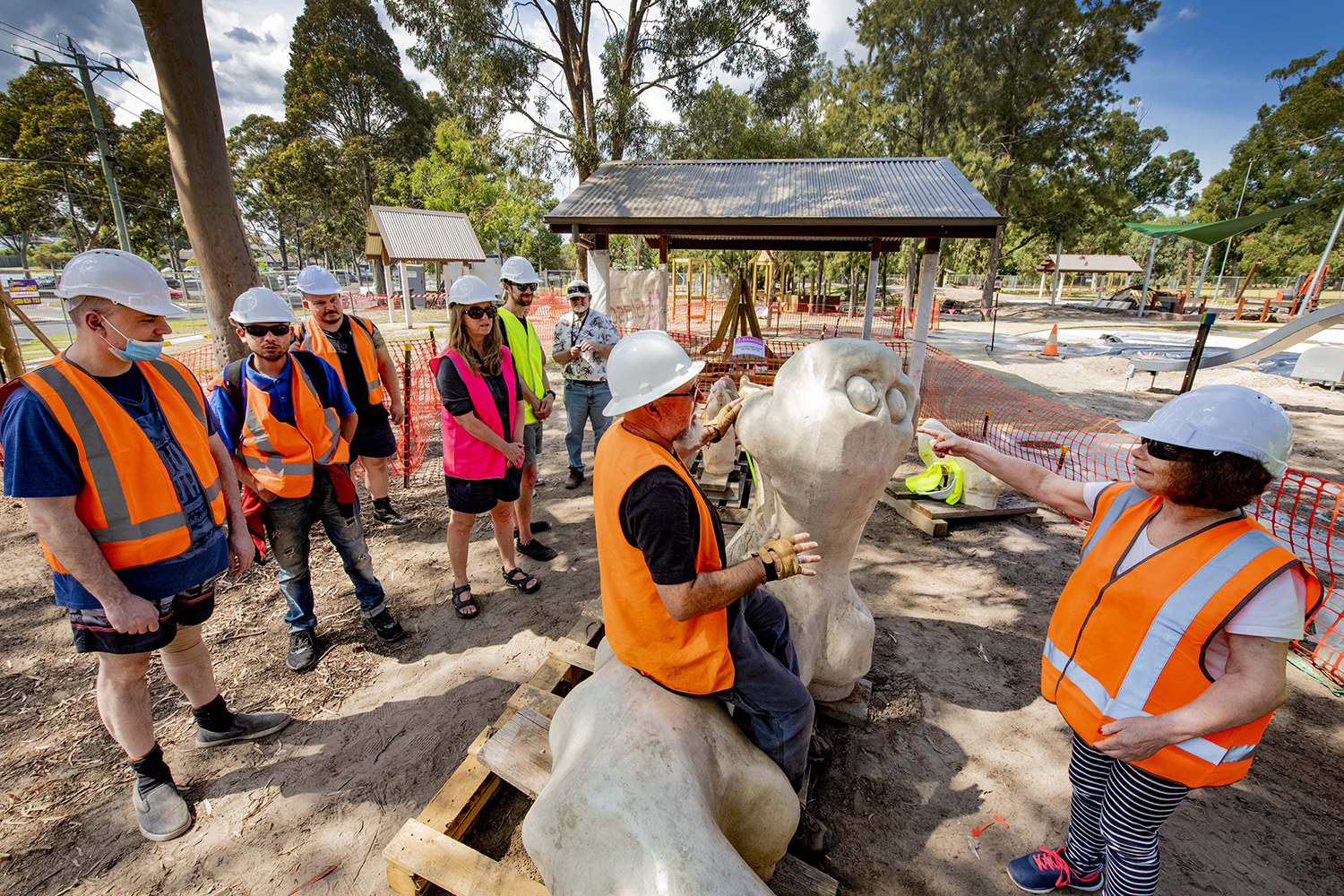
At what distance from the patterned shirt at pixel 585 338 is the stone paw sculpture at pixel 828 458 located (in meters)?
3.13

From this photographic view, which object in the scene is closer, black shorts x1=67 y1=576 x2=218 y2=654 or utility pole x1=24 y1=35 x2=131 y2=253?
black shorts x1=67 y1=576 x2=218 y2=654

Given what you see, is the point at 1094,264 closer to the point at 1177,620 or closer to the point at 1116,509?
the point at 1116,509

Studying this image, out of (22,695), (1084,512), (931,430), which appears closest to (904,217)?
(931,430)

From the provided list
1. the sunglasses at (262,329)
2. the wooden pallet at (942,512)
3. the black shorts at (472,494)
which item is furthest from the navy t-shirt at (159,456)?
the wooden pallet at (942,512)

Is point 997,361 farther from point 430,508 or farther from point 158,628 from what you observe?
point 158,628

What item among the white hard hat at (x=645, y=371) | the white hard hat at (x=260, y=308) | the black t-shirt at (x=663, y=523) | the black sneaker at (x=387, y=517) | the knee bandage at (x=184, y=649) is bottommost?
the black sneaker at (x=387, y=517)

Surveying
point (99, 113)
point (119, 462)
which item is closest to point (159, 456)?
point (119, 462)

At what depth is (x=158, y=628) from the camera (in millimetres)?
2080

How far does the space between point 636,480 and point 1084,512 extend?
1.52 m

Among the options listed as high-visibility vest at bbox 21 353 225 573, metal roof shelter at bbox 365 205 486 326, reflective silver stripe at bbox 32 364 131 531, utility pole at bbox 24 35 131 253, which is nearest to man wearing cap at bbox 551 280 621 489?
high-visibility vest at bbox 21 353 225 573

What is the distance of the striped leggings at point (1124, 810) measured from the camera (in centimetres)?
160

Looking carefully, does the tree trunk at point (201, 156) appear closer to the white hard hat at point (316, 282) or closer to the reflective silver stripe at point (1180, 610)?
the white hard hat at point (316, 282)

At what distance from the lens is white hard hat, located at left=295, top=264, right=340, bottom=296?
12.2 ft

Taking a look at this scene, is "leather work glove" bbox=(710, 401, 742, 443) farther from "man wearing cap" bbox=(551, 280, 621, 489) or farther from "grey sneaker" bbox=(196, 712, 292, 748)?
"man wearing cap" bbox=(551, 280, 621, 489)
